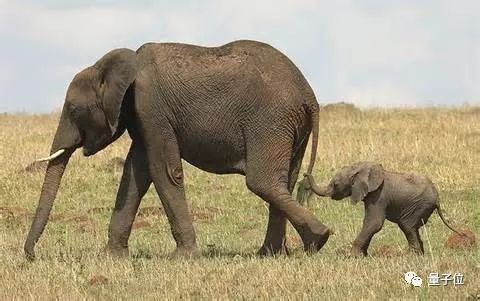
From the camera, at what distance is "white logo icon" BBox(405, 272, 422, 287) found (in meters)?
9.40

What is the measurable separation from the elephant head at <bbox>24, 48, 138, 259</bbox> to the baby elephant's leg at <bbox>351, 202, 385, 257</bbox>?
2.84m

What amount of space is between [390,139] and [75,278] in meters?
17.8

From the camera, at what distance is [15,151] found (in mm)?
26109

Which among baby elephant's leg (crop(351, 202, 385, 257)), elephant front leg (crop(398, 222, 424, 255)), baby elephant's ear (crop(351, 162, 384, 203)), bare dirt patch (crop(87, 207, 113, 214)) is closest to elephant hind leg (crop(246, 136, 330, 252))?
baby elephant's leg (crop(351, 202, 385, 257))

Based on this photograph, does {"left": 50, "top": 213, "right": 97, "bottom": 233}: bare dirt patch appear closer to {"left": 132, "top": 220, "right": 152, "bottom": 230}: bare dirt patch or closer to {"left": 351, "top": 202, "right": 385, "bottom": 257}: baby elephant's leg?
{"left": 132, "top": 220, "right": 152, "bottom": 230}: bare dirt patch

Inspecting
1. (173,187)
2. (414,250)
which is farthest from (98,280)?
(414,250)

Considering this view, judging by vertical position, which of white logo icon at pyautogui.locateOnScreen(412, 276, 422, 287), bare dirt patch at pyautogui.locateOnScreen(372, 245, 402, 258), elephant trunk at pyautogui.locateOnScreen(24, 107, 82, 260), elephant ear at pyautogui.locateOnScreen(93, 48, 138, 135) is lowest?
white logo icon at pyautogui.locateOnScreen(412, 276, 422, 287)

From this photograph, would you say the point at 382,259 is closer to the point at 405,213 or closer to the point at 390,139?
the point at 405,213

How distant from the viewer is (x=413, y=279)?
9516mm

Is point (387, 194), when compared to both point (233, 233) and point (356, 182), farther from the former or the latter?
point (233, 233)

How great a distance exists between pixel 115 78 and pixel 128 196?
141cm

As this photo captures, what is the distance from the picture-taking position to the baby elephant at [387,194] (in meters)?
13.1

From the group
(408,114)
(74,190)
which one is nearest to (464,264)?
(74,190)

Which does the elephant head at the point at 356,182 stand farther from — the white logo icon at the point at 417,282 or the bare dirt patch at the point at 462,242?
the white logo icon at the point at 417,282
